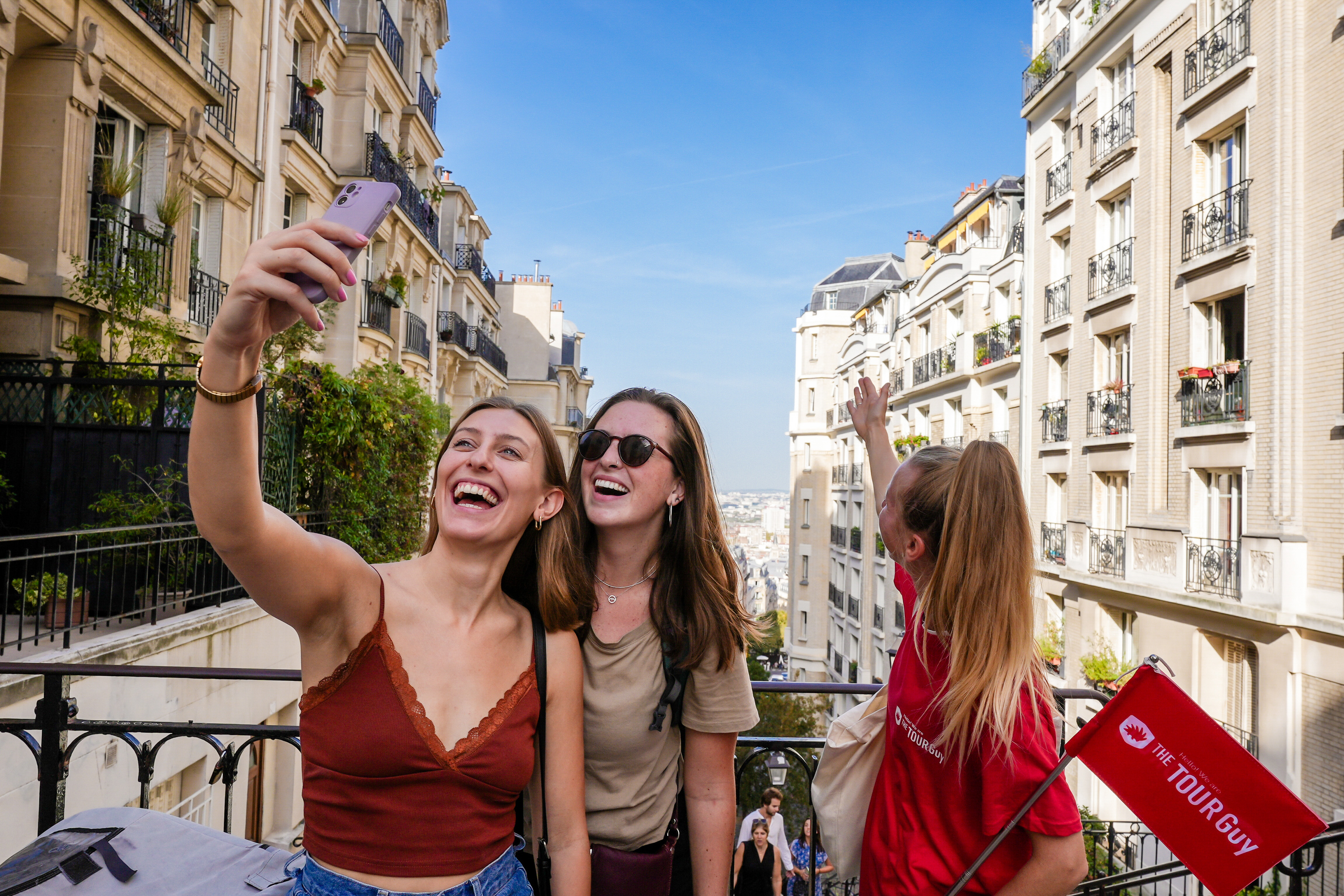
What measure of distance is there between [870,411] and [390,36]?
21.2 meters

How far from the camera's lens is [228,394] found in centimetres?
157

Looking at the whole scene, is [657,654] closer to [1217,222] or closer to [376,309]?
[376,309]

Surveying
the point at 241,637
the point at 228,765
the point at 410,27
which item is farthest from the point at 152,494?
the point at 410,27

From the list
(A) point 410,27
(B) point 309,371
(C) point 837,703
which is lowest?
(C) point 837,703

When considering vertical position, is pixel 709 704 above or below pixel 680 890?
above

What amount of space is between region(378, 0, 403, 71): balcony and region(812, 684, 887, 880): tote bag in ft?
67.2

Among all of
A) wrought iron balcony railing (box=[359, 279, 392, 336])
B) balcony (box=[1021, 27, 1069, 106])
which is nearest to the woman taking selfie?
wrought iron balcony railing (box=[359, 279, 392, 336])

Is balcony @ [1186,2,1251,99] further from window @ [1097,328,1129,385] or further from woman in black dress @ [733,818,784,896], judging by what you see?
woman in black dress @ [733,818,784,896]

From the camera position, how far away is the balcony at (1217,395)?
55.8 feet

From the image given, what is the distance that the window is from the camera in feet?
70.8

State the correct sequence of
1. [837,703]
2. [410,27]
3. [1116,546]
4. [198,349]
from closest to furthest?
1. [198,349]
2. [1116,546]
3. [410,27]
4. [837,703]

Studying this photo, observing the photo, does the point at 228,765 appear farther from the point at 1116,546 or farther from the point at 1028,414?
the point at 1028,414

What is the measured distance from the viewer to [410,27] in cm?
2316

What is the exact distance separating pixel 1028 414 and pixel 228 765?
83.3 ft
